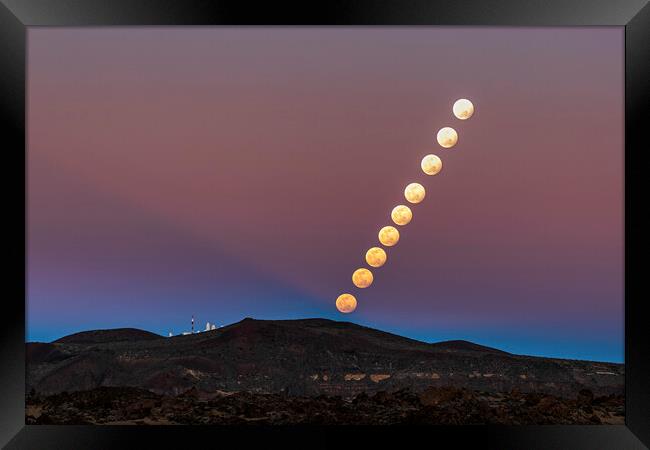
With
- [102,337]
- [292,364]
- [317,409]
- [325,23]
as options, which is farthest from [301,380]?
[325,23]

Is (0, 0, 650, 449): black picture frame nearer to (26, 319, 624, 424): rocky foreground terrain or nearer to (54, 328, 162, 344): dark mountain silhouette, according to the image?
(26, 319, 624, 424): rocky foreground terrain

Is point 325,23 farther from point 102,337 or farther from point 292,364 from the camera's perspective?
point 102,337

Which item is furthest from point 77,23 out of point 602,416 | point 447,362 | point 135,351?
point 602,416

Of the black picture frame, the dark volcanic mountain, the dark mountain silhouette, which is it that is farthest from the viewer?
the dark mountain silhouette

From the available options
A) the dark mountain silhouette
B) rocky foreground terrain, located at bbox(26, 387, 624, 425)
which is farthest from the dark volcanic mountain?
rocky foreground terrain, located at bbox(26, 387, 624, 425)

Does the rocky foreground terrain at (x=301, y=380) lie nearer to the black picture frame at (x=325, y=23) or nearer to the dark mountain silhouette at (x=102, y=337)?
the dark mountain silhouette at (x=102, y=337)

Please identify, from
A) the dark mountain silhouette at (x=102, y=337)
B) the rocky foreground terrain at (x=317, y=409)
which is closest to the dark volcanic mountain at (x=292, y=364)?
the dark mountain silhouette at (x=102, y=337)
